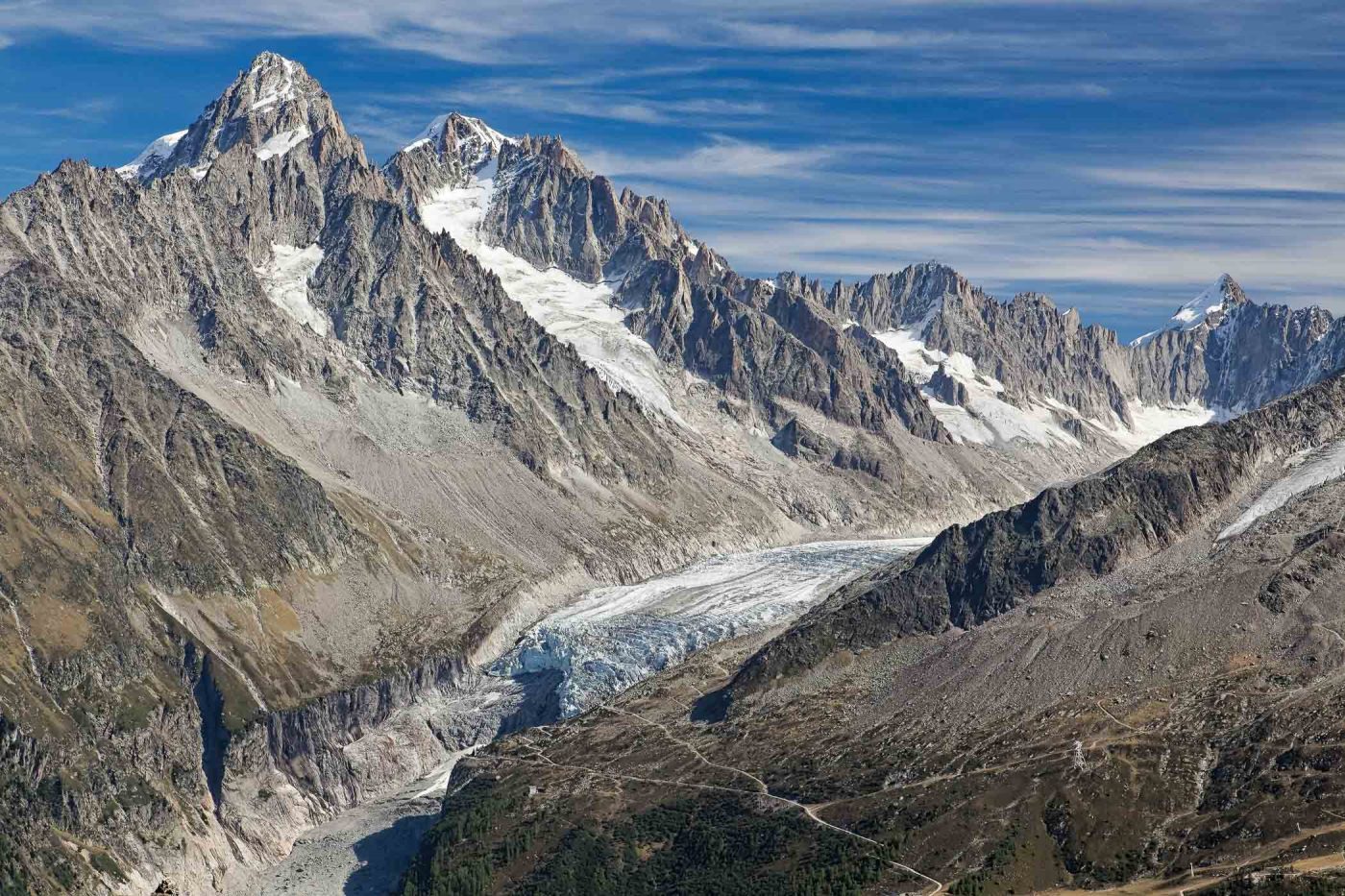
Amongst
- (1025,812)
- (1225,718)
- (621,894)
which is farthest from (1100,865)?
(621,894)

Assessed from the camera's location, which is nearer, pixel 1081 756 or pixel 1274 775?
pixel 1274 775

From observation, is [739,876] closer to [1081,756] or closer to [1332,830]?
[1081,756]

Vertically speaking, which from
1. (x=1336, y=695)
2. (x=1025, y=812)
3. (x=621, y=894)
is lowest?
(x=621, y=894)

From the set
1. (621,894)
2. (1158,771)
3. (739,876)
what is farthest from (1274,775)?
(621,894)

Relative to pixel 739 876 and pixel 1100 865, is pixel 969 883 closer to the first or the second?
pixel 1100 865

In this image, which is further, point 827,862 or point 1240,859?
point 827,862

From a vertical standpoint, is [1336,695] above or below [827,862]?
above

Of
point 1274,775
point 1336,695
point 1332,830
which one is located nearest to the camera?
point 1332,830

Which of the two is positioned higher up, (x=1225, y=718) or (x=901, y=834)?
(x=1225, y=718)

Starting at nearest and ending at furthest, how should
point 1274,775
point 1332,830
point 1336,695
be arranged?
point 1332,830, point 1274,775, point 1336,695
